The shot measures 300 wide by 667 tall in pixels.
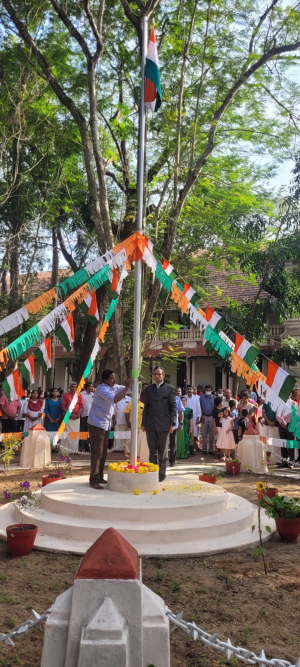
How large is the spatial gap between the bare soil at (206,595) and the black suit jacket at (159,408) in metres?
2.45

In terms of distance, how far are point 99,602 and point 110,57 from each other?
13554 mm

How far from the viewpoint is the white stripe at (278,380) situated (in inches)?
255

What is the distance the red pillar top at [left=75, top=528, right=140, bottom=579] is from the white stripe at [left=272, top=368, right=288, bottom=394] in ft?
13.1

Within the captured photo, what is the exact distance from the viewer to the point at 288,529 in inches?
249

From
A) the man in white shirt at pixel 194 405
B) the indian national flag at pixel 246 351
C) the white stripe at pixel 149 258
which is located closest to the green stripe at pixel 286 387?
the indian national flag at pixel 246 351

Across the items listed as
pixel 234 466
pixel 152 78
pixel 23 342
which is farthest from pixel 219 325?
pixel 234 466

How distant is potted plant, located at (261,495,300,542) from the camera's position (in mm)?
6207

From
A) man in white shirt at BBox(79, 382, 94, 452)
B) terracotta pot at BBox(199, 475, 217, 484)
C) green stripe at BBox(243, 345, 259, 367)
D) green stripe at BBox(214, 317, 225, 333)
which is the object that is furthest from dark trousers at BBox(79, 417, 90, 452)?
green stripe at BBox(243, 345, 259, 367)

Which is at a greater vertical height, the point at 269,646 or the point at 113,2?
the point at 113,2

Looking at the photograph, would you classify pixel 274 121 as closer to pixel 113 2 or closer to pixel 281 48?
A: pixel 281 48

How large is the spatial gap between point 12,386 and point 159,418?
2188mm

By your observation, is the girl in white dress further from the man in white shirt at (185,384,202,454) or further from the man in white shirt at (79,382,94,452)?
the man in white shirt at (79,382,94,452)

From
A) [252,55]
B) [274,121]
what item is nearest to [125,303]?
[274,121]

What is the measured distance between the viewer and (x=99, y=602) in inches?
103
